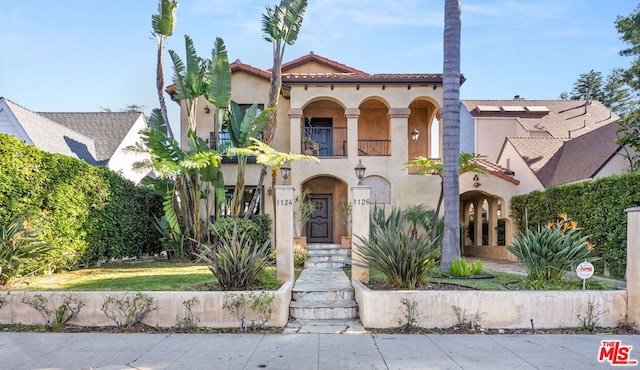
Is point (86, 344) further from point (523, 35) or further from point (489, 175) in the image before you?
point (523, 35)

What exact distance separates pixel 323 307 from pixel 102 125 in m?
21.4

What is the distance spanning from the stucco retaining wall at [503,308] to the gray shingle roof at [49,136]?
53.0 feet

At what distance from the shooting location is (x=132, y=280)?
9.22 meters

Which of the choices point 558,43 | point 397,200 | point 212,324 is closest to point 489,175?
point 397,200

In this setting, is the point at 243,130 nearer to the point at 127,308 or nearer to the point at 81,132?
the point at 127,308

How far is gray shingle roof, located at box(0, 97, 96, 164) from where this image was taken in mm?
17031

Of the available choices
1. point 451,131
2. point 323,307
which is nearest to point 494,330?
point 323,307

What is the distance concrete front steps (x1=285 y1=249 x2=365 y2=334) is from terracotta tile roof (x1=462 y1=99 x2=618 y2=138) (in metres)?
18.9

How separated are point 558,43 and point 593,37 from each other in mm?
2592

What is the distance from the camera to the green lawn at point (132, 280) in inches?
320

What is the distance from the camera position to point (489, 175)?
1622cm

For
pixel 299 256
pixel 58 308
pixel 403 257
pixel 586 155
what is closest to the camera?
pixel 58 308

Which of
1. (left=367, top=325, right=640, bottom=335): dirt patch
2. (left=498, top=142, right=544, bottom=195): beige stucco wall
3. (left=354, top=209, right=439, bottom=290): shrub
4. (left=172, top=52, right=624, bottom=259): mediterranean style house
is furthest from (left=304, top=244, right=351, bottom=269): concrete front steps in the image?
(left=498, top=142, right=544, bottom=195): beige stucco wall

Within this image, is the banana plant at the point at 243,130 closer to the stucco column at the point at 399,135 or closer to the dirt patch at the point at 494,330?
the stucco column at the point at 399,135
